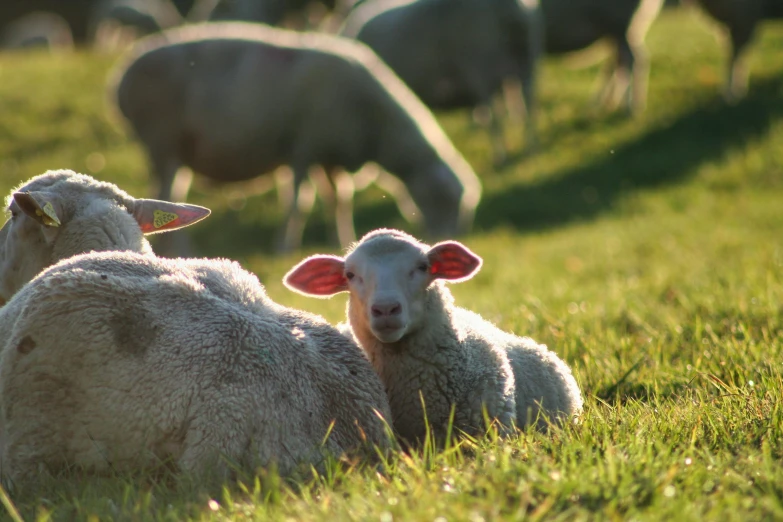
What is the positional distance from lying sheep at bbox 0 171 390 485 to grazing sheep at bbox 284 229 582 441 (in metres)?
0.37

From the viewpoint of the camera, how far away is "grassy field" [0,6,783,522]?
245cm

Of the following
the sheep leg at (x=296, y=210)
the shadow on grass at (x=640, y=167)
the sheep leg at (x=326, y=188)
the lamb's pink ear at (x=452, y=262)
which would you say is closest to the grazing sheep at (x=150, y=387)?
the lamb's pink ear at (x=452, y=262)

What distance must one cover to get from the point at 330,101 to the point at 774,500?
26.5ft

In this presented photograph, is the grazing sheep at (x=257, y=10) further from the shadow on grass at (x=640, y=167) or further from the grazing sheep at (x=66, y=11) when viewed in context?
the grazing sheep at (x=66, y=11)

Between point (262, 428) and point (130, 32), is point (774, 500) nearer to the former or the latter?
point (262, 428)

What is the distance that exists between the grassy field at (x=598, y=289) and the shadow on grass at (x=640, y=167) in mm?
40

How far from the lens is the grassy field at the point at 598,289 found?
8.02 feet

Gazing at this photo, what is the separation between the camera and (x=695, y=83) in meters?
16.6

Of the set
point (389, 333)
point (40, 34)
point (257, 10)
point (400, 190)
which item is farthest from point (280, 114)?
point (40, 34)

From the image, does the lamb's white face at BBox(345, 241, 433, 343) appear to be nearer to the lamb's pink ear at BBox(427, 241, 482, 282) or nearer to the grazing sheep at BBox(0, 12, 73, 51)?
the lamb's pink ear at BBox(427, 241, 482, 282)

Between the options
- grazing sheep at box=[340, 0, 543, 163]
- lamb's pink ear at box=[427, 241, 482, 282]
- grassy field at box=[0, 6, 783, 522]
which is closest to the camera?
grassy field at box=[0, 6, 783, 522]

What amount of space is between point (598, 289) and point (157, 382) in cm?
421

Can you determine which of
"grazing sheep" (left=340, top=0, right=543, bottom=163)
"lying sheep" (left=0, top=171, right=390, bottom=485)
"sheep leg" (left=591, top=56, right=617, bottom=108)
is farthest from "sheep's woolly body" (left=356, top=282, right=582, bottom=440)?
"sheep leg" (left=591, top=56, right=617, bottom=108)

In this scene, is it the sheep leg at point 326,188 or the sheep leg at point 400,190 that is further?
the sheep leg at point 326,188
